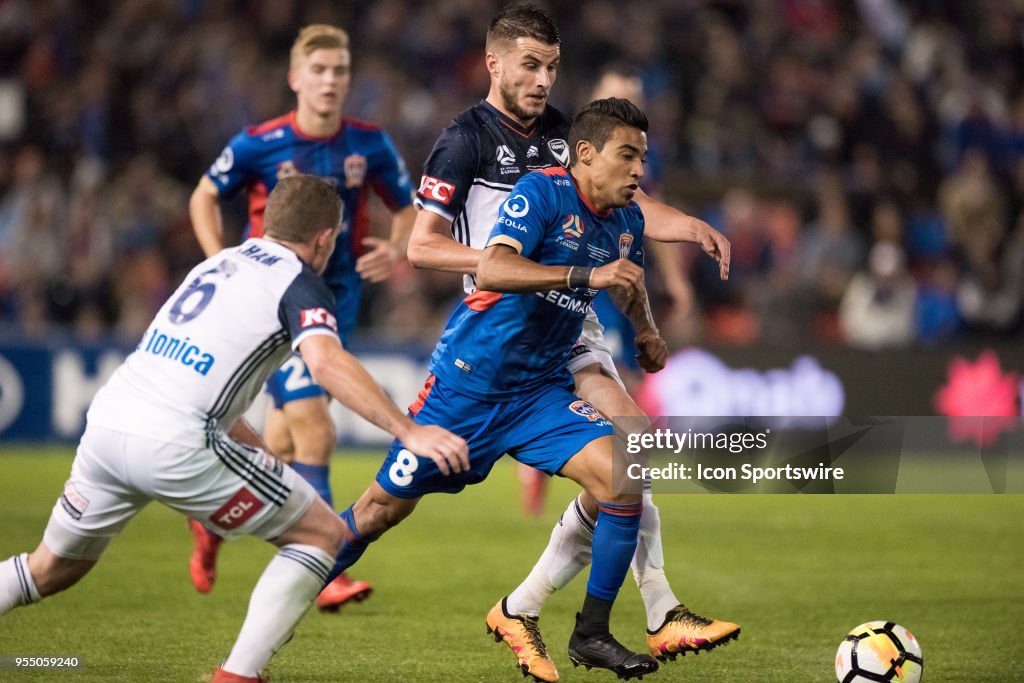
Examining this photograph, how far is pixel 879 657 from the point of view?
5.75 meters

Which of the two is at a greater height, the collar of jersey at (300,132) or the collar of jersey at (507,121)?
the collar of jersey at (300,132)

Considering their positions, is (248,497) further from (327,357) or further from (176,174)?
(176,174)

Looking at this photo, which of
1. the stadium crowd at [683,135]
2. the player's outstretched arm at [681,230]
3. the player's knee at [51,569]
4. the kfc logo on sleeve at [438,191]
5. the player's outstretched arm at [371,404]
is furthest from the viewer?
the stadium crowd at [683,135]

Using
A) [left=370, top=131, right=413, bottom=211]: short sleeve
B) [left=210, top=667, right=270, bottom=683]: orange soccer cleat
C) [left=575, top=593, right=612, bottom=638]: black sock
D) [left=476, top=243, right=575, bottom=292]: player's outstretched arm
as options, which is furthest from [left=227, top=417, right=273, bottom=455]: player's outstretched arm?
[left=370, top=131, right=413, bottom=211]: short sleeve

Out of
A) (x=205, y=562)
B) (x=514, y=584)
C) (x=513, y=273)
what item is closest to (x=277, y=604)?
(x=513, y=273)

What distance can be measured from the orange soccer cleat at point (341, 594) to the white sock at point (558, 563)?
4.70ft

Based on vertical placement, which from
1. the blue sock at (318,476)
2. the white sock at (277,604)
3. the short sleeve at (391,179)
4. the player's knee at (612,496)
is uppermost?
the short sleeve at (391,179)

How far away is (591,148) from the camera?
594 cm

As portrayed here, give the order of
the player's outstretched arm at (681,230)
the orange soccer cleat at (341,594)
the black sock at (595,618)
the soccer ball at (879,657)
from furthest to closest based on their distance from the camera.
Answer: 1. the orange soccer cleat at (341,594)
2. the player's outstretched arm at (681,230)
3. the black sock at (595,618)
4. the soccer ball at (879,657)

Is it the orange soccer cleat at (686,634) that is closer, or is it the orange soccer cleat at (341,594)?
the orange soccer cleat at (686,634)

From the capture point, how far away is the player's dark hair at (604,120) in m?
5.88

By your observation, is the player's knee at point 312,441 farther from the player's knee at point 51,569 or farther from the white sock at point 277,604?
the white sock at point 277,604

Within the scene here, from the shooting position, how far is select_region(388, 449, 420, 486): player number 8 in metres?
6.10

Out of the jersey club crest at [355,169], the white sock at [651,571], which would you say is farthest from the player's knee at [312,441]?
the white sock at [651,571]
